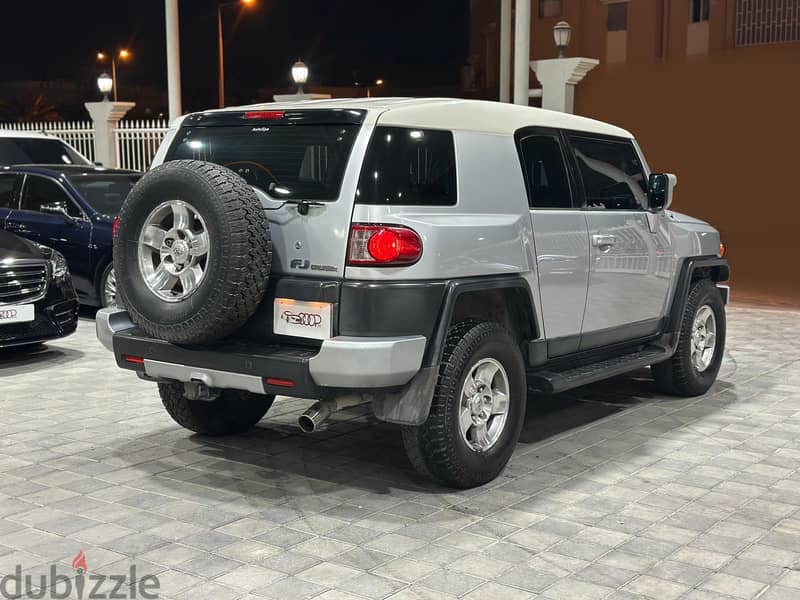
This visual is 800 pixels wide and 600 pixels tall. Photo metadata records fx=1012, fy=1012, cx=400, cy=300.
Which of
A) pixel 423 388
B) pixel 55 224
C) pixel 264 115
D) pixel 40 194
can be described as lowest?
pixel 423 388

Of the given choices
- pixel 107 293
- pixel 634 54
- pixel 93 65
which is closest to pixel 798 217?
pixel 634 54

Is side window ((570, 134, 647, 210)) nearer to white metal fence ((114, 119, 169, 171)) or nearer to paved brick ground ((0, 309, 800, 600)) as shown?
paved brick ground ((0, 309, 800, 600))

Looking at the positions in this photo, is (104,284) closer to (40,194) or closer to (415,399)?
(40,194)

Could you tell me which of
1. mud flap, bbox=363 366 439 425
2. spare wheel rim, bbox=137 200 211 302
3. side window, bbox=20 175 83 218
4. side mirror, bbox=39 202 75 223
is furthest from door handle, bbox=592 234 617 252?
side window, bbox=20 175 83 218

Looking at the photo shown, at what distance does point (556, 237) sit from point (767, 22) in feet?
74.5

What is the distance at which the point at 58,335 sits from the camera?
28.0ft

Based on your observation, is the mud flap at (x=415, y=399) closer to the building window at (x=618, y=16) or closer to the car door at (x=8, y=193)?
the car door at (x=8, y=193)

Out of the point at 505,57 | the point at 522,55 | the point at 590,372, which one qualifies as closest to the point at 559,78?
the point at 522,55

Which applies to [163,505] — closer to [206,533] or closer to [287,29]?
[206,533]

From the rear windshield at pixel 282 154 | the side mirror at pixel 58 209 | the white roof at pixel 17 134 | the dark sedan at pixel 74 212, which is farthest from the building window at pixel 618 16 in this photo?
the rear windshield at pixel 282 154

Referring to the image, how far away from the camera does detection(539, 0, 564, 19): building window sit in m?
31.2

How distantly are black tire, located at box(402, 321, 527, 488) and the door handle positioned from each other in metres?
1.10

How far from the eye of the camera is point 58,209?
35.1 ft

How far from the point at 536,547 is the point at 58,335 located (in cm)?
551
